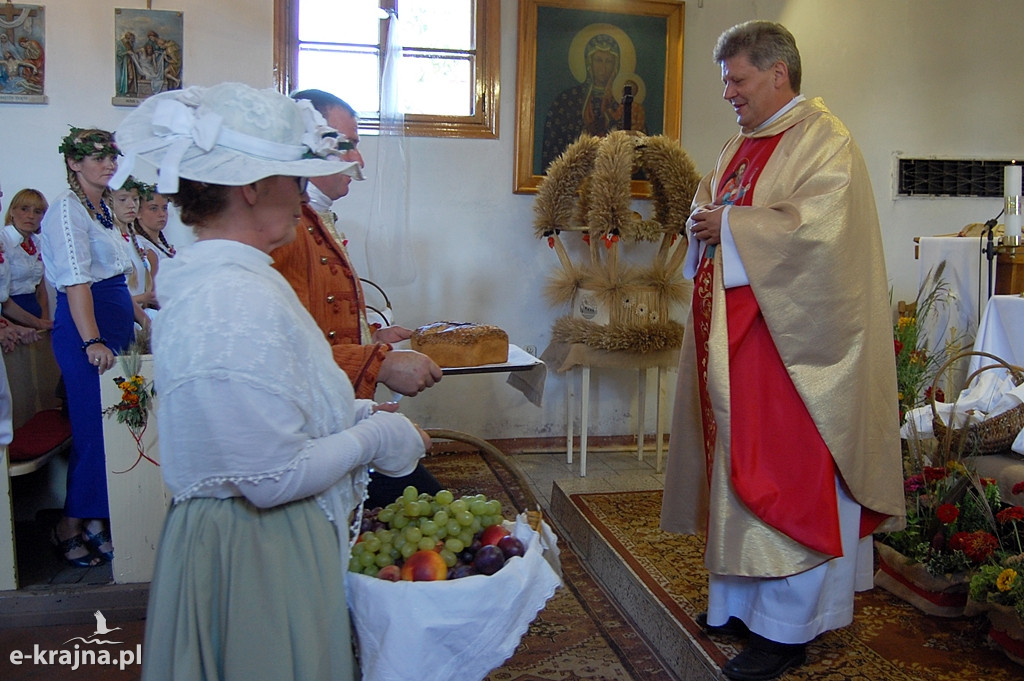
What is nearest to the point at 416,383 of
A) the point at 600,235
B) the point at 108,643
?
the point at 108,643

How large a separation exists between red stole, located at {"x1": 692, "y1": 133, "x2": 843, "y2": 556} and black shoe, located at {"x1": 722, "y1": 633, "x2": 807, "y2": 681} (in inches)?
12.8

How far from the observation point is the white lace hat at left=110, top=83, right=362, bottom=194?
122 centimetres

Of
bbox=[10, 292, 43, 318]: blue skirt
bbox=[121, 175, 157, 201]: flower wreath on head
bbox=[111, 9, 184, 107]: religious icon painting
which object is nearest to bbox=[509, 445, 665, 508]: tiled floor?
bbox=[121, 175, 157, 201]: flower wreath on head

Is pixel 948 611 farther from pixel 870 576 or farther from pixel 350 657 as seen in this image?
pixel 350 657

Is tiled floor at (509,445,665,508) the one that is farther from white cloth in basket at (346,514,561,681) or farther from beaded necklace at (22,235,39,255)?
white cloth in basket at (346,514,561,681)

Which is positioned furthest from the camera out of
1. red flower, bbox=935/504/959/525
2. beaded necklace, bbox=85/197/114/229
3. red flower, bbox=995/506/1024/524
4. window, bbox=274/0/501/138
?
window, bbox=274/0/501/138

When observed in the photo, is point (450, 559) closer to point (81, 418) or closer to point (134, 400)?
point (134, 400)

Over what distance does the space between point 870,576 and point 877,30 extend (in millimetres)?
4092

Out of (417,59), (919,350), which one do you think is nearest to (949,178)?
(919,350)

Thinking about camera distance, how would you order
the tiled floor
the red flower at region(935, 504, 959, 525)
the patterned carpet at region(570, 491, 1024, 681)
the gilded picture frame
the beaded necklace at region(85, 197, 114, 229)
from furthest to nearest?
the gilded picture frame, the tiled floor, the beaded necklace at region(85, 197, 114, 229), the red flower at region(935, 504, 959, 525), the patterned carpet at region(570, 491, 1024, 681)

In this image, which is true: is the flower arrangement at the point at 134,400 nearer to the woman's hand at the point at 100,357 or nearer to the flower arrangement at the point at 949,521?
the woman's hand at the point at 100,357

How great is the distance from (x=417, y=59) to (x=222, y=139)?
389 centimetres

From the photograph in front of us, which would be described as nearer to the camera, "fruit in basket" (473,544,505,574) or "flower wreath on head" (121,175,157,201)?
"fruit in basket" (473,544,505,574)

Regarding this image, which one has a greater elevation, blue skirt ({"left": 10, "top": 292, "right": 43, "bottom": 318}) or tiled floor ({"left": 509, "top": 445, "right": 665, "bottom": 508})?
blue skirt ({"left": 10, "top": 292, "right": 43, "bottom": 318})
